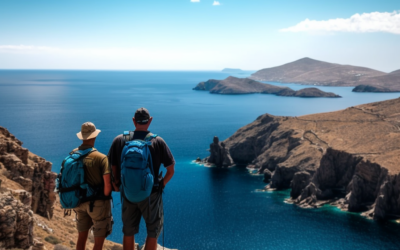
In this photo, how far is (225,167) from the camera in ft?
433

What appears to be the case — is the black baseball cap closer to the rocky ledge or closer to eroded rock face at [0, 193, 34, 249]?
eroded rock face at [0, 193, 34, 249]

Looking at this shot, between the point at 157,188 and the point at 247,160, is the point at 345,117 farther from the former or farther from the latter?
the point at 157,188

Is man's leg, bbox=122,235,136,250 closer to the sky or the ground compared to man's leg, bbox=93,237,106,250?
closer to the sky

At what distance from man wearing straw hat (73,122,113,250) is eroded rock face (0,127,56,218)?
62.7ft

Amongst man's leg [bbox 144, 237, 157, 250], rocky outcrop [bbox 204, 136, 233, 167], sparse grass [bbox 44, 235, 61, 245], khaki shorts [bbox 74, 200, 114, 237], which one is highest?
khaki shorts [bbox 74, 200, 114, 237]

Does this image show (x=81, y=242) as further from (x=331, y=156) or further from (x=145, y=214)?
(x=331, y=156)

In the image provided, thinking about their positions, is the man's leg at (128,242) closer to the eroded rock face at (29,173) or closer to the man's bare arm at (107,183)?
the man's bare arm at (107,183)

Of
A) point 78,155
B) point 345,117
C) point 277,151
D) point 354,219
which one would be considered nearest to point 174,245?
point 354,219

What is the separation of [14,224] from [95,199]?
606cm

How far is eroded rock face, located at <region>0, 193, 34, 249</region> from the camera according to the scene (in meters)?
15.3

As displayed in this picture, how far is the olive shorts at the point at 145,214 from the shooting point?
11406 mm

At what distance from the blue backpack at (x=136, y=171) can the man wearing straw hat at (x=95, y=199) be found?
1.23 meters

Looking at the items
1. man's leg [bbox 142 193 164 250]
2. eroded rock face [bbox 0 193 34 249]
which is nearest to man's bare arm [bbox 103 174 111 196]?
man's leg [bbox 142 193 164 250]

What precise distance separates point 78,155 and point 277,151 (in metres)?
123
